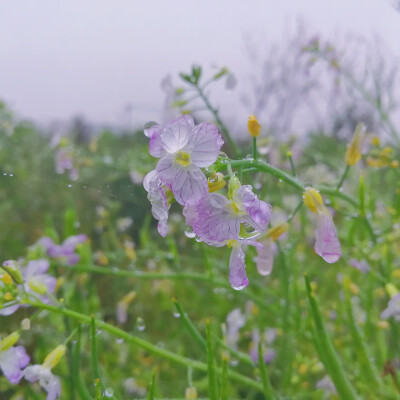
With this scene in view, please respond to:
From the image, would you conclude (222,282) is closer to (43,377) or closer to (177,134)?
(43,377)

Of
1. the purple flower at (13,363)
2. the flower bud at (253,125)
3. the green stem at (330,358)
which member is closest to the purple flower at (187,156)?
the flower bud at (253,125)

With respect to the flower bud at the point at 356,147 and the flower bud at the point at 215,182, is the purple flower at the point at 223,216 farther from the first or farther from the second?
the flower bud at the point at 356,147

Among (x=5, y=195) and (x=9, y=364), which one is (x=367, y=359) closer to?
(x=9, y=364)

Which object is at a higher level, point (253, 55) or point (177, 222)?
point (177, 222)

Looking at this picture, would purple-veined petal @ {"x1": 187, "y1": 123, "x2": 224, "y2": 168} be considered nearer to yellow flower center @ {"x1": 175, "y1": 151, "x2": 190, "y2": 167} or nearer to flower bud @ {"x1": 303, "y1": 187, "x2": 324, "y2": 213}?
yellow flower center @ {"x1": 175, "y1": 151, "x2": 190, "y2": 167}

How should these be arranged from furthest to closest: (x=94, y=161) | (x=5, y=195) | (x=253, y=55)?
(x=253, y=55), (x=5, y=195), (x=94, y=161)

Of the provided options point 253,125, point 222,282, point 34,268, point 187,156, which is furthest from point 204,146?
point 222,282

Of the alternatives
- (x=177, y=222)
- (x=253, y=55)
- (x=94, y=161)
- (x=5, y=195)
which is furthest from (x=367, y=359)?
(x=253, y=55)
